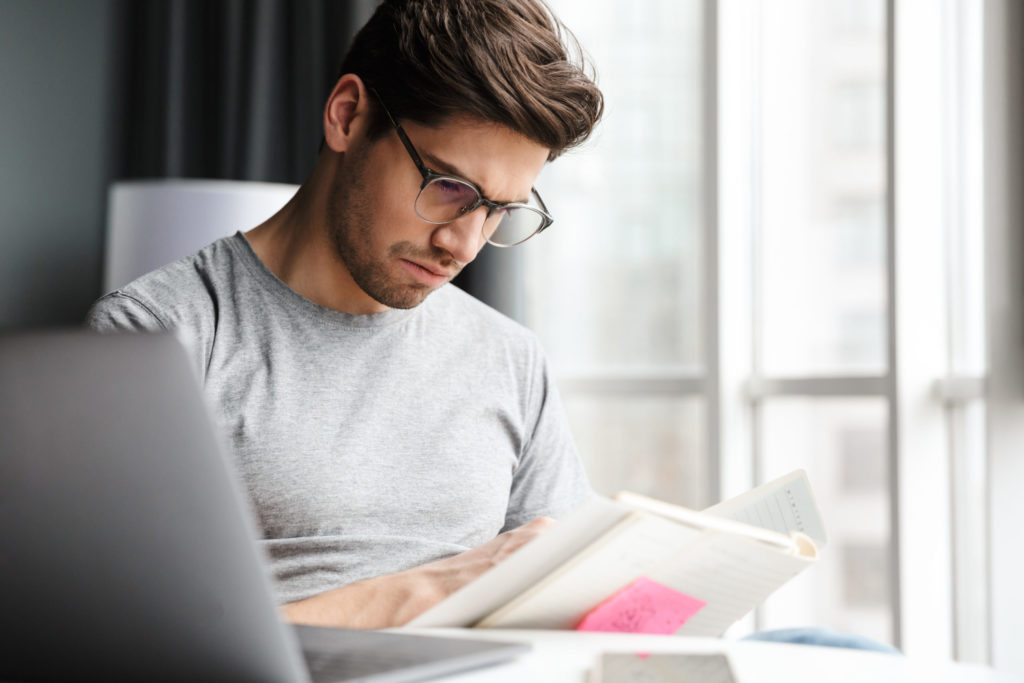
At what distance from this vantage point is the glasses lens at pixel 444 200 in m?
1.19

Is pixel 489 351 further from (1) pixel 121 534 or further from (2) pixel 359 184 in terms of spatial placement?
(1) pixel 121 534

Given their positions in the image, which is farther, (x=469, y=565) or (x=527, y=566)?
(x=469, y=565)

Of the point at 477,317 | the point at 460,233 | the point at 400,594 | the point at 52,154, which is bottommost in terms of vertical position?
the point at 400,594

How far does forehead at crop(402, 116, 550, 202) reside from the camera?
118cm

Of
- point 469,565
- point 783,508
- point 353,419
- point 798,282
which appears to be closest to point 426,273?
point 353,419

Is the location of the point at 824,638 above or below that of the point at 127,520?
below

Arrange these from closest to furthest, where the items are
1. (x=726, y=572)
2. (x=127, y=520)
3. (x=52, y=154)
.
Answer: (x=127, y=520) < (x=726, y=572) < (x=52, y=154)

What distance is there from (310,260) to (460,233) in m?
0.20

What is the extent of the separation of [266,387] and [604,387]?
1.60 meters

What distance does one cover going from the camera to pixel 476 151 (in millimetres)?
1181

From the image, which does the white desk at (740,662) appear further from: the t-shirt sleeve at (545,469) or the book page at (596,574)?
the t-shirt sleeve at (545,469)

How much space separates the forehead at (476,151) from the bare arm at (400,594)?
0.44m

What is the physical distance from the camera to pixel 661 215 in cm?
262

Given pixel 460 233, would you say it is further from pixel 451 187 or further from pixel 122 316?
pixel 122 316
